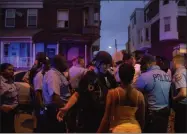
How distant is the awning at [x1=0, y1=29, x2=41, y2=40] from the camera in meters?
5.82

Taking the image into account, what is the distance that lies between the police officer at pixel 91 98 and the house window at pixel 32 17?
206cm

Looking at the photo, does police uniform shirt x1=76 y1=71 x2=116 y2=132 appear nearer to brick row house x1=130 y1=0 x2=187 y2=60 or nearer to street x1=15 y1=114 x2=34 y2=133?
street x1=15 y1=114 x2=34 y2=133

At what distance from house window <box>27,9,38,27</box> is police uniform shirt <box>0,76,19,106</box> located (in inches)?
56.7

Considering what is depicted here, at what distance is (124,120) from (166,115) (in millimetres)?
1469

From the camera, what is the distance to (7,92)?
4.90m

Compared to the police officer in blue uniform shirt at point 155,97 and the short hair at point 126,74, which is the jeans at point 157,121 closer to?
the police officer in blue uniform shirt at point 155,97

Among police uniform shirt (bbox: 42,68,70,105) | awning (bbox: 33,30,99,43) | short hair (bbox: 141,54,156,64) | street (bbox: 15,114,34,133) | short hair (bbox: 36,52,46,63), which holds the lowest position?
street (bbox: 15,114,34,133)

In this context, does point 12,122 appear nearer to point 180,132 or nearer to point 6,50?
point 6,50

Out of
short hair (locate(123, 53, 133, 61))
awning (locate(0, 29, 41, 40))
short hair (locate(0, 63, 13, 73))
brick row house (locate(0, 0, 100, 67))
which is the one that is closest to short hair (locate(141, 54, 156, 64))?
short hair (locate(123, 53, 133, 61))

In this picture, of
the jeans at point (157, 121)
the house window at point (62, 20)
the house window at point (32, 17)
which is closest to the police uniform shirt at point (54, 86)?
the jeans at point (157, 121)

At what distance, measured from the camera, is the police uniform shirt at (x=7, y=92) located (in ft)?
16.0

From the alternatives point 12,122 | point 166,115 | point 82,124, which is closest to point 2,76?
point 12,122

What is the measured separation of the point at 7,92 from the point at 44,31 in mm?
1542

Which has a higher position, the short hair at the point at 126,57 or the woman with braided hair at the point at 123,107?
the short hair at the point at 126,57
